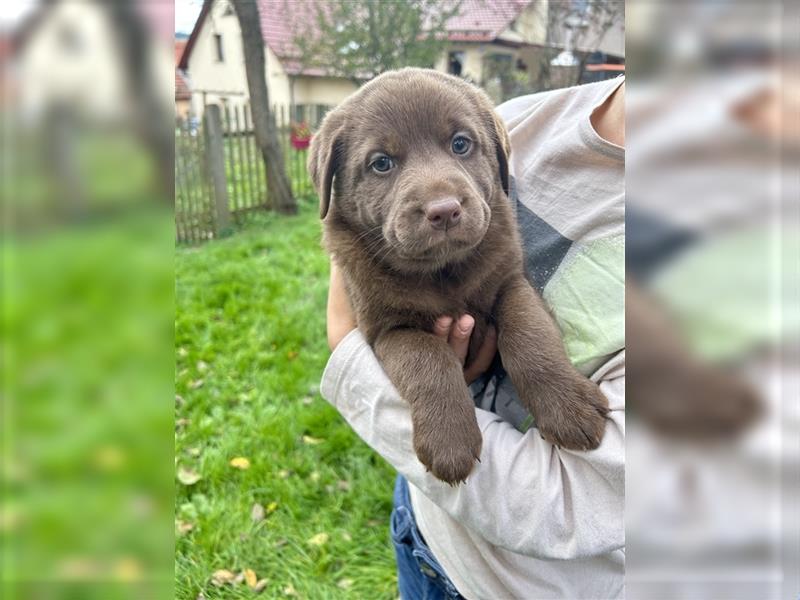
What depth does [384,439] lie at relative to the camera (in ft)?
5.16

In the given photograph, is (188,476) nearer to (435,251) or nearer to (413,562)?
(413,562)

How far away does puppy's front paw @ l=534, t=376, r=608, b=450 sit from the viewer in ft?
4.49

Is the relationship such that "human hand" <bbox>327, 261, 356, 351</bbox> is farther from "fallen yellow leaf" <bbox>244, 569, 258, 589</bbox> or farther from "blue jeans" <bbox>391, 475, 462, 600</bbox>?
"fallen yellow leaf" <bbox>244, 569, 258, 589</bbox>

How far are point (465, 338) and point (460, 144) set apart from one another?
0.52 metres

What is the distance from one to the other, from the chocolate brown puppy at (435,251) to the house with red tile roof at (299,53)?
23 cm

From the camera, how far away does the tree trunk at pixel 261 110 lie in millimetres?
2967

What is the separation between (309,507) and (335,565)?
0.32m

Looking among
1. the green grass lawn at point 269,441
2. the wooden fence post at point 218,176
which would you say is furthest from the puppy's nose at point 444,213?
the wooden fence post at point 218,176

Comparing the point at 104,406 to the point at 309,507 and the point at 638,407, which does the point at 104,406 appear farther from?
the point at 309,507

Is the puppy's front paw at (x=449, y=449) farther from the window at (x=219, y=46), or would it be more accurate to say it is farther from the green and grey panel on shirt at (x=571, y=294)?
the window at (x=219, y=46)

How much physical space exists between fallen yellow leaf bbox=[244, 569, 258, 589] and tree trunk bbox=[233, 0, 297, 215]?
2.04 metres

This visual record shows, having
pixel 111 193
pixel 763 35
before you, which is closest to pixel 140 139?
pixel 111 193

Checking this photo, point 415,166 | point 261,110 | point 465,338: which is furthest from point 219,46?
point 465,338

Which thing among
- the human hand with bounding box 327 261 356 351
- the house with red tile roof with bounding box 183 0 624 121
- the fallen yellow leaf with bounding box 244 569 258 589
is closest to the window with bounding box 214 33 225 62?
the house with red tile roof with bounding box 183 0 624 121
